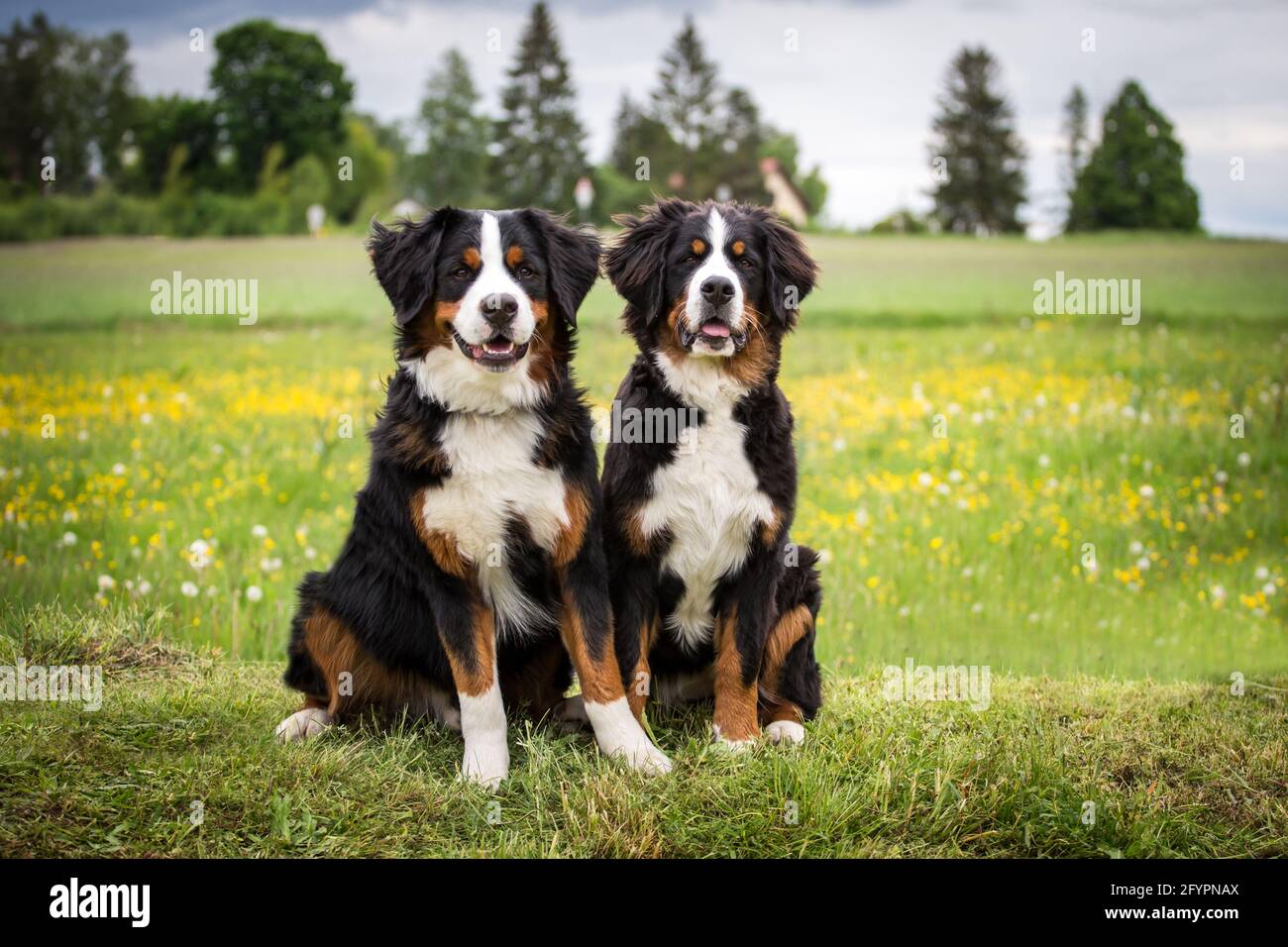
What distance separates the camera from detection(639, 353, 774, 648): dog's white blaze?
4.26 metres

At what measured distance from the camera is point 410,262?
417cm

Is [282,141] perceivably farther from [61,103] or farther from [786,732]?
[786,732]

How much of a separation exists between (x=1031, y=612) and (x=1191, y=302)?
9.82 m

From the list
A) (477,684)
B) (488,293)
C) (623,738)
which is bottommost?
(623,738)

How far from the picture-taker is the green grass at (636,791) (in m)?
3.94

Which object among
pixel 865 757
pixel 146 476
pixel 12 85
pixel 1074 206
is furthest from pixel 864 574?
pixel 1074 206

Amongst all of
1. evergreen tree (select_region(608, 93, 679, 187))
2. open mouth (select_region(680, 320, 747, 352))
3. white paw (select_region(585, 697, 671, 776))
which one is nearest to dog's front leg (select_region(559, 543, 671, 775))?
white paw (select_region(585, 697, 671, 776))

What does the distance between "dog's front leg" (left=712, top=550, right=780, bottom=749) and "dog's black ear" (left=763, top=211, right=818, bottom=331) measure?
2.91ft

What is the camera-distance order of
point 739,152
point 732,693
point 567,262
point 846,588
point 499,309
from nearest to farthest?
point 499,309 < point 567,262 < point 732,693 < point 846,588 < point 739,152

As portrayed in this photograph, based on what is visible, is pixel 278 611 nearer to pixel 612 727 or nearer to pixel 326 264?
pixel 612 727

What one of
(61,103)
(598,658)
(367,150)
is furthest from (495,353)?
(367,150)

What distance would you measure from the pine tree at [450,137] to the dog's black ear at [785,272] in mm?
26989

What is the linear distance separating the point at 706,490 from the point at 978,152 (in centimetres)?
2312

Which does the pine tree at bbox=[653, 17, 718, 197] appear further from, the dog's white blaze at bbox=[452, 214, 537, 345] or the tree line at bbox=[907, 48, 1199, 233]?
the dog's white blaze at bbox=[452, 214, 537, 345]
